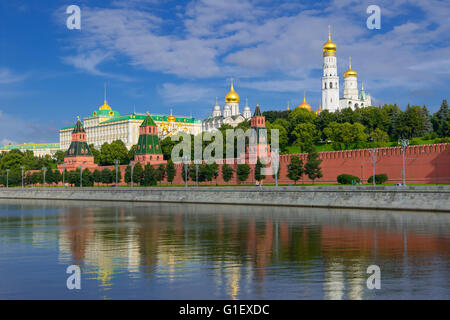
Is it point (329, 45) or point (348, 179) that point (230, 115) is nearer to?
point (329, 45)

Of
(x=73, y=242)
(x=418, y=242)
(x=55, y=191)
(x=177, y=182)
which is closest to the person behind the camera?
(x=418, y=242)

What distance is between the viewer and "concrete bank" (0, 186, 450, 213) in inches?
1064

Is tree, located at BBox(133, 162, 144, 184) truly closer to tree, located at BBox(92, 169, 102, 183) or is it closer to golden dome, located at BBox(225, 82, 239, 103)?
tree, located at BBox(92, 169, 102, 183)

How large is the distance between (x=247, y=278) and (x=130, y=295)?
8.35 feet

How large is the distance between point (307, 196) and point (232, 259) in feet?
64.2

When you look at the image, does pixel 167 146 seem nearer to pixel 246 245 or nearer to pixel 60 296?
pixel 246 245

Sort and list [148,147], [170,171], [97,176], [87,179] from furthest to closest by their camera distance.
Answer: [148,147]
[87,179]
[97,176]
[170,171]

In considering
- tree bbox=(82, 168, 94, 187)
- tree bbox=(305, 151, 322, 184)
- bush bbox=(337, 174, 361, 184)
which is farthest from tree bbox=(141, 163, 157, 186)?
bush bbox=(337, 174, 361, 184)

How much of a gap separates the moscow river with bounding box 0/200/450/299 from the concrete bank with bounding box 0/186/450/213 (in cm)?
323

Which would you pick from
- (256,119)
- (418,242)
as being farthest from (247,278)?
(256,119)

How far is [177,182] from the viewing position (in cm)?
6072

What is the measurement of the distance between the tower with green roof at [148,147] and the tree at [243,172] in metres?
24.5

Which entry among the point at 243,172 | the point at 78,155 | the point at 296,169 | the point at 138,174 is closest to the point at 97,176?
the point at 138,174

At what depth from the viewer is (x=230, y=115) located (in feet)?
373
